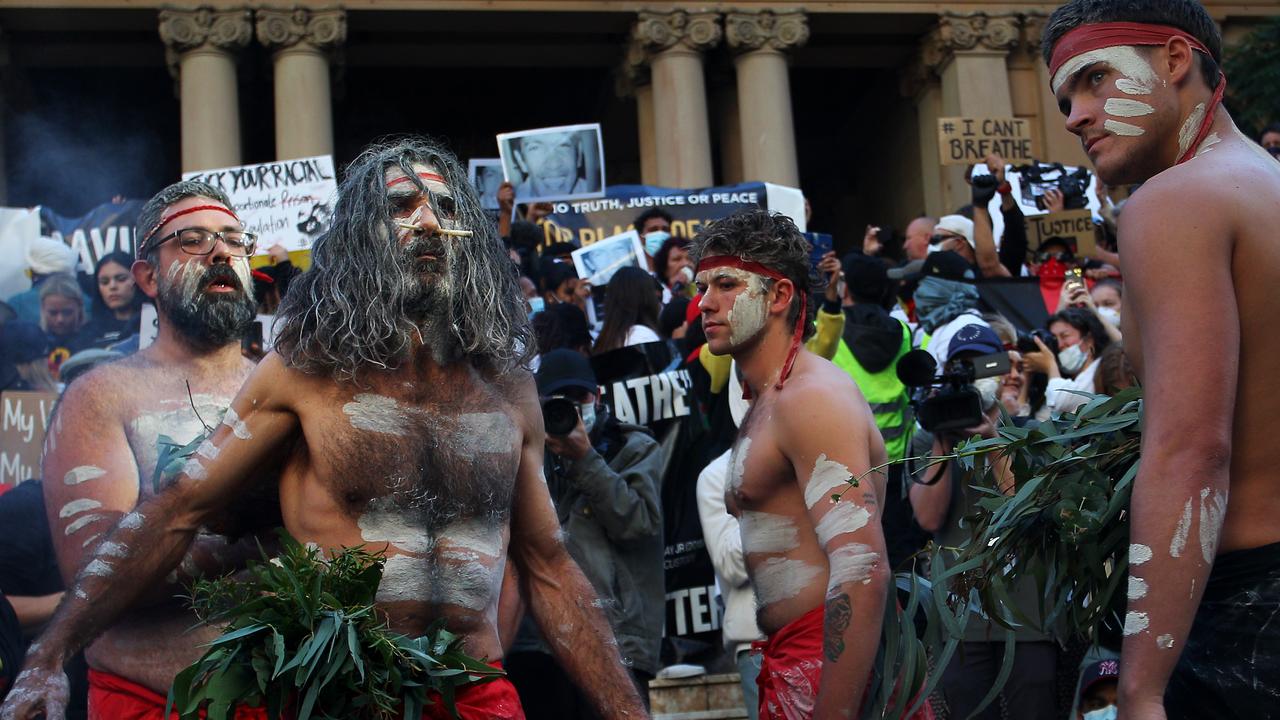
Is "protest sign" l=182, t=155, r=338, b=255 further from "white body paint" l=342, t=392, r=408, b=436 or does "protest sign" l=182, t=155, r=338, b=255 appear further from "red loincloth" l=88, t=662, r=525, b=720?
"white body paint" l=342, t=392, r=408, b=436


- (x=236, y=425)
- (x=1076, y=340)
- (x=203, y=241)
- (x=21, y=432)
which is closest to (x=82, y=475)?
(x=203, y=241)

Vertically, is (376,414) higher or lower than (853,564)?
higher

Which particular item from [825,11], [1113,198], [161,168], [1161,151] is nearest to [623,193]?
[1113,198]

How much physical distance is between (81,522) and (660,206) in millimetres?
9054

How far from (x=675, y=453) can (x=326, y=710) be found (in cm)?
430

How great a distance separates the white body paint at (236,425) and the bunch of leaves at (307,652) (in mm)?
377

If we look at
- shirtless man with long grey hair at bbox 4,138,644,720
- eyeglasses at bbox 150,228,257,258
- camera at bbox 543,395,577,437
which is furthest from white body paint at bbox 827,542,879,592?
eyeglasses at bbox 150,228,257,258

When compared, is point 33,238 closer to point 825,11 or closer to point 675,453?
point 675,453

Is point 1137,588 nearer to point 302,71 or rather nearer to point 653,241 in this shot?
point 653,241

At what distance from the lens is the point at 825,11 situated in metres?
22.0

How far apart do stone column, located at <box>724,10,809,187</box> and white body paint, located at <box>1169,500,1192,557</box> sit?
1832 cm

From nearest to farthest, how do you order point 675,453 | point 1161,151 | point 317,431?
point 1161,151
point 317,431
point 675,453

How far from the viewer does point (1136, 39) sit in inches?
124

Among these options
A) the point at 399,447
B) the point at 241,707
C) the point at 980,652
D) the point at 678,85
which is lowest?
the point at 980,652
